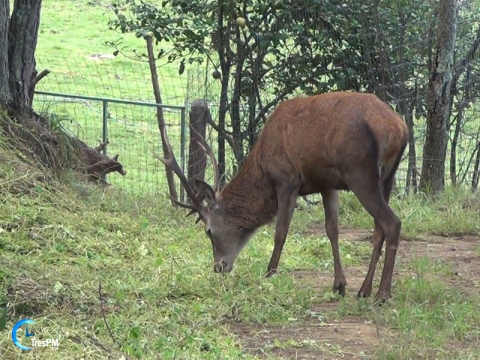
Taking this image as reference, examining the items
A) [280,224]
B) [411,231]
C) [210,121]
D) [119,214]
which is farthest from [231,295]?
[210,121]

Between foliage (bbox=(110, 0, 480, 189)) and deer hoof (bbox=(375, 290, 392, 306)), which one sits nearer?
deer hoof (bbox=(375, 290, 392, 306))

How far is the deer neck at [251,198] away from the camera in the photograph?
26.8 ft

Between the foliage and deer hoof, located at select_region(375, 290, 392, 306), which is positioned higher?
the foliage

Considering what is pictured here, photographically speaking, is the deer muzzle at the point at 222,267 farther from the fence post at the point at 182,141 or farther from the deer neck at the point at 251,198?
the fence post at the point at 182,141

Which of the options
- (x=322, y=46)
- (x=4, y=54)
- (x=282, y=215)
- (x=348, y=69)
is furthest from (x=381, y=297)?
(x=322, y=46)

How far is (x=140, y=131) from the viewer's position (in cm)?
1342

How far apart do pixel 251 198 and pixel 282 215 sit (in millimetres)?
480

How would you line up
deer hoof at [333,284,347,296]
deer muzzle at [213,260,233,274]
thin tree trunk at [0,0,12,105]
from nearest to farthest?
1. deer hoof at [333,284,347,296]
2. deer muzzle at [213,260,233,274]
3. thin tree trunk at [0,0,12,105]

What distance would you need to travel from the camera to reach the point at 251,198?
8250mm

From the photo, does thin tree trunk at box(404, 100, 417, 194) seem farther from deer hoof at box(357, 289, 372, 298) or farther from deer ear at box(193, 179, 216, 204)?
deer hoof at box(357, 289, 372, 298)

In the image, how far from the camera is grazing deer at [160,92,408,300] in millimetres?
6973

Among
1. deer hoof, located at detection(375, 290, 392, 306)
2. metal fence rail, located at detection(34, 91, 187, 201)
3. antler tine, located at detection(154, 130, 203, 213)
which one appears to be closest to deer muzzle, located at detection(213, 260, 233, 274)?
antler tine, located at detection(154, 130, 203, 213)

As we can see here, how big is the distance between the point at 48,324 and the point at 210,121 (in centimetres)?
599

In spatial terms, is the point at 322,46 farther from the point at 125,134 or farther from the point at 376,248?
the point at 376,248
